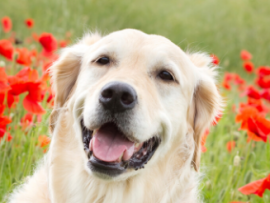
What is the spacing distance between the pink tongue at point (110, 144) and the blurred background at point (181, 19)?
6.62m

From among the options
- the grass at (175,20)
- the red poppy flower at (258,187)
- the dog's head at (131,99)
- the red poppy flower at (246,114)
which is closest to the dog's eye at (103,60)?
the dog's head at (131,99)

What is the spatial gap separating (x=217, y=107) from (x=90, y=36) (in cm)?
137

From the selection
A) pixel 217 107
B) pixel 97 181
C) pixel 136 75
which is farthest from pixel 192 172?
pixel 136 75

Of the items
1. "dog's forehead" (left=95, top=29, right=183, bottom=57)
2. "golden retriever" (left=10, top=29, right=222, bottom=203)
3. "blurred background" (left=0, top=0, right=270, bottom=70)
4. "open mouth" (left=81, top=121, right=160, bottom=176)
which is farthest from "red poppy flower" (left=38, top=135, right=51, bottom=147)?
"blurred background" (left=0, top=0, right=270, bottom=70)

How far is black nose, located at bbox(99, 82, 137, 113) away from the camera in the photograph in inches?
76.2

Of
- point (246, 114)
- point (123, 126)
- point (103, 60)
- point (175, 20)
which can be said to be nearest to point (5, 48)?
point (103, 60)

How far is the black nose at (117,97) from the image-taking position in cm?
194

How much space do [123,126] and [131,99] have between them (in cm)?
19

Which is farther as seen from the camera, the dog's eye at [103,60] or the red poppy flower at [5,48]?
the red poppy flower at [5,48]

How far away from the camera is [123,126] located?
6.72 ft

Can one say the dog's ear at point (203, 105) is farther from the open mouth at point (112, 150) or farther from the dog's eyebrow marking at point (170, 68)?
the open mouth at point (112, 150)

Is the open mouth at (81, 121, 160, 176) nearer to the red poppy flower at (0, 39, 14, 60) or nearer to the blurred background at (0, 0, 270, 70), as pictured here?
the red poppy flower at (0, 39, 14, 60)

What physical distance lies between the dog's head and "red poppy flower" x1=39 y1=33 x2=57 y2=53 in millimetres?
963

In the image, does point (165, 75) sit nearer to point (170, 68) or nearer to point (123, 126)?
point (170, 68)
